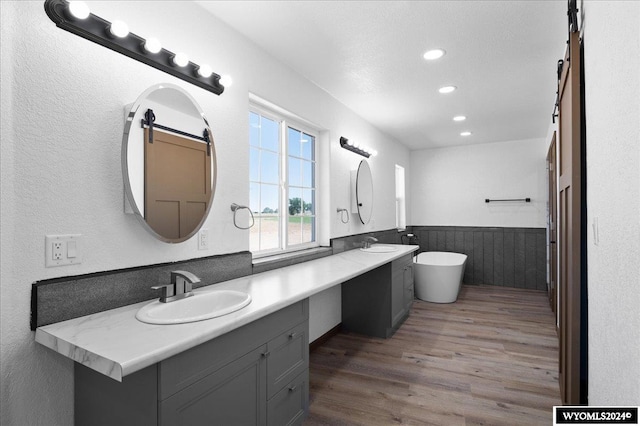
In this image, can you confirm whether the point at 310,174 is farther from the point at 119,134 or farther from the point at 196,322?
the point at 196,322

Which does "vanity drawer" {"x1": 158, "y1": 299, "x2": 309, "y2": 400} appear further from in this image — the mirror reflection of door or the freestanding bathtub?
the freestanding bathtub

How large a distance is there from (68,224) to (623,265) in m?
1.92

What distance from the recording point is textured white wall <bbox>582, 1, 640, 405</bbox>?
0.85 meters

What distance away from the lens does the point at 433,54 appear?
256 centimetres

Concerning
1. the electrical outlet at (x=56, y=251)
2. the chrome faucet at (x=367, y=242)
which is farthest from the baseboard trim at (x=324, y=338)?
the electrical outlet at (x=56, y=251)

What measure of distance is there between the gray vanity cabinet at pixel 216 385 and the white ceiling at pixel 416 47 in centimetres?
176

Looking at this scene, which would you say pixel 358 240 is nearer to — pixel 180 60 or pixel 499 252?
pixel 180 60

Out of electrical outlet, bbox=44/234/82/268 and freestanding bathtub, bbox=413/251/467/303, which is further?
freestanding bathtub, bbox=413/251/467/303

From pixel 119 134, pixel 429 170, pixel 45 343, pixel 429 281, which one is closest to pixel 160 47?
pixel 119 134

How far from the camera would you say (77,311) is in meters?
1.37

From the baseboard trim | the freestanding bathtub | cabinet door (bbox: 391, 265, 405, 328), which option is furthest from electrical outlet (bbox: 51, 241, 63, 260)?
the freestanding bathtub

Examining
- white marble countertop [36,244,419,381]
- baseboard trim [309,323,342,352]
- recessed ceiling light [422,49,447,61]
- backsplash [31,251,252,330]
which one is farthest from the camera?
baseboard trim [309,323,342,352]

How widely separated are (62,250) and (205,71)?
3.82 feet

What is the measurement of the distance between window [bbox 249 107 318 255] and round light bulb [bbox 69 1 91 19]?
1.32 meters
